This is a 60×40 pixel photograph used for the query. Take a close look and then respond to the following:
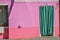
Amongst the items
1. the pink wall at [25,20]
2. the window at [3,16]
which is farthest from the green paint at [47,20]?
the window at [3,16]

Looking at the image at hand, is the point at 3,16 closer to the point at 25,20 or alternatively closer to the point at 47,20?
the point at 25,20

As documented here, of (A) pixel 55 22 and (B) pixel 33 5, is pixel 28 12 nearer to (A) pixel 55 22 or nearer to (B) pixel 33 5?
(B) pixel 33 5

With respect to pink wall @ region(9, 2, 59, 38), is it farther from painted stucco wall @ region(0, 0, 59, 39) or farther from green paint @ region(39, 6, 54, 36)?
green paint @ region(39, 6, 54, 36)

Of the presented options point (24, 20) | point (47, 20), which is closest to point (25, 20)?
point (24, 20)

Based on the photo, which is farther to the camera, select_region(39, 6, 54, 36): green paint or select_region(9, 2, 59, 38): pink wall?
select_region(39, 6, 54, 36): green paint

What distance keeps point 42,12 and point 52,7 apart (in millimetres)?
870

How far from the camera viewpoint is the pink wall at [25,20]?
16.1m

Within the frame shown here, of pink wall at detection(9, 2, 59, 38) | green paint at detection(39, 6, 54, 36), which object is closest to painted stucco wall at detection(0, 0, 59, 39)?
pink wall at detection(9, 2, 59, 38)

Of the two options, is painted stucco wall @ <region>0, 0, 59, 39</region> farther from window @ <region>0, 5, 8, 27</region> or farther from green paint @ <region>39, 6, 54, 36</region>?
window @ <region>0, 5, 8, 27</region>

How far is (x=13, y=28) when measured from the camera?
16141 millimetres

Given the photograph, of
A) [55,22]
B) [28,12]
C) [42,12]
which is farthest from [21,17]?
[55,22]

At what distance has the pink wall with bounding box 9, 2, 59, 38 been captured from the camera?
16.1 metres

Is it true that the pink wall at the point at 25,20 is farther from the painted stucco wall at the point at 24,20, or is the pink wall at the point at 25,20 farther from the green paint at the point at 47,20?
the green paint at the point at 47,20

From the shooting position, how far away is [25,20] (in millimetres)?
16203
